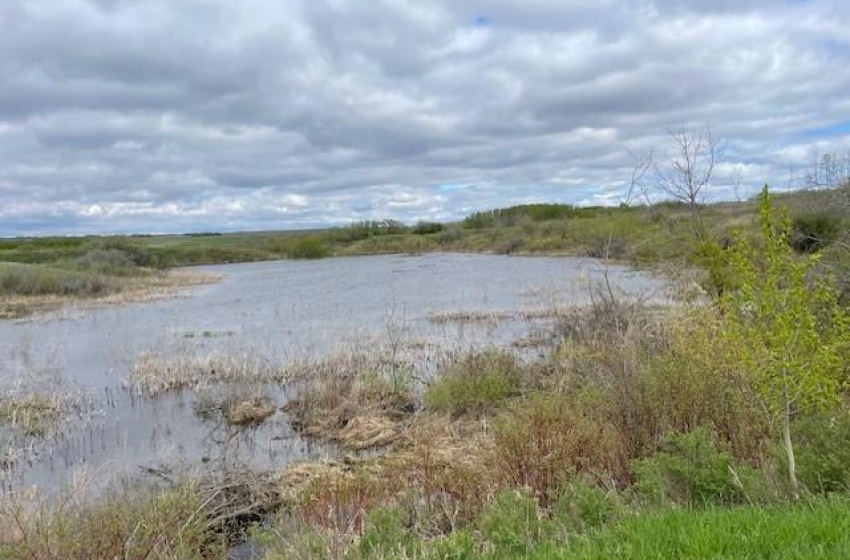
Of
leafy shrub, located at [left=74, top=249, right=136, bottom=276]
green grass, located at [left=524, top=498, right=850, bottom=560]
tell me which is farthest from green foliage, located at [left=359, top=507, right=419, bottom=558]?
leafy shrub, located at [left=74, top=249, right=136, bottom=276]

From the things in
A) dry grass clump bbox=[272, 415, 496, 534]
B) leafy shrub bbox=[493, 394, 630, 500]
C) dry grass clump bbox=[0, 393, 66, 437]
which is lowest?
dry grass clump bbox=[0, 393, 66, 437]

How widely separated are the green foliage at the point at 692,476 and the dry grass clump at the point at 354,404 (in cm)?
630

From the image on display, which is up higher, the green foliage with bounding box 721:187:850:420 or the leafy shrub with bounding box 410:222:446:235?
the leafy shrub with bounding box 410:222:446:235

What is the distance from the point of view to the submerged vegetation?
5027 mm

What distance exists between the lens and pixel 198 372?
1691 centimetres

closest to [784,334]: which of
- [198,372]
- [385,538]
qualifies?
[385,538]

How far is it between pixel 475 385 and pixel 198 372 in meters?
7.56

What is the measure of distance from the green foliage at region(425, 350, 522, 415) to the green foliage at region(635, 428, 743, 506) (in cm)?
655

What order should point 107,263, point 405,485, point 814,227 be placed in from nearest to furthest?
1. point 405,485
2. point 814,227
3. point 107,263

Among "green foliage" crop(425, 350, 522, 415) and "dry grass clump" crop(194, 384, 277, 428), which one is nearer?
"green foliage" crop(425, 350, 522, 415)

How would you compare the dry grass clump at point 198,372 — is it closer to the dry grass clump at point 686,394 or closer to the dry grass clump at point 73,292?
the dry grass clump at point 686,394

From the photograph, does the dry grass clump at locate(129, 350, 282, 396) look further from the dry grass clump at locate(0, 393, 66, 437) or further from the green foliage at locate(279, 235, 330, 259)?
the green foliage at locate(279, 235, 330, 259)

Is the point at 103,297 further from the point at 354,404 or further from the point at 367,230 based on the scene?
the point at 367,230

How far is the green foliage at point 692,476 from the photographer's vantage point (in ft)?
18.8
